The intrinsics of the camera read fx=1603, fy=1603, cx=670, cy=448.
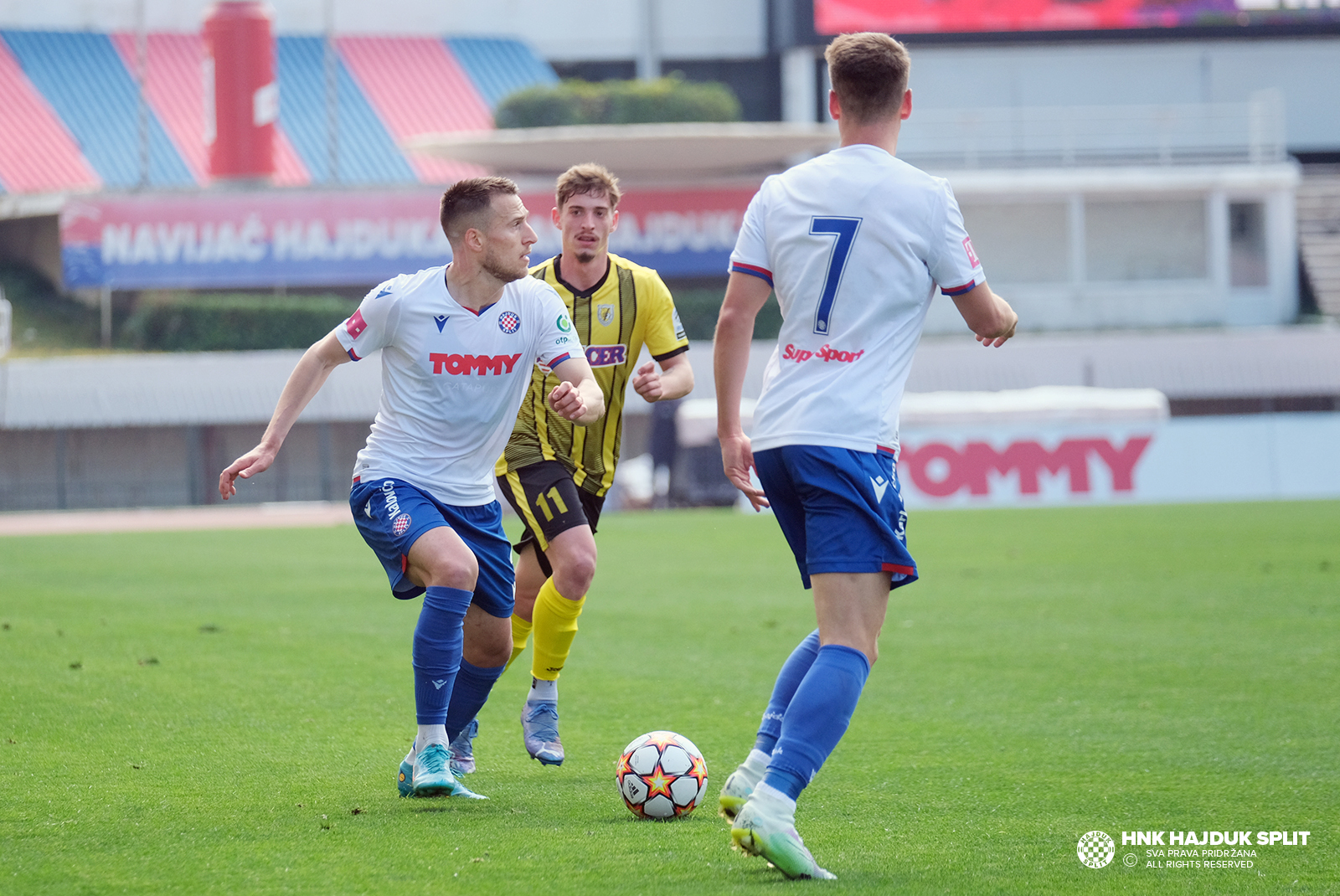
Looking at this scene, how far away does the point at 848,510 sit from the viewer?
4270 mm

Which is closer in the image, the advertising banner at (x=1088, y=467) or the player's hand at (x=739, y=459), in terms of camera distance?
the player's hand at (x=739, y=459)

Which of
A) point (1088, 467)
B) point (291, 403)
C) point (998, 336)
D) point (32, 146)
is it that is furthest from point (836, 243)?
point (32, 146)

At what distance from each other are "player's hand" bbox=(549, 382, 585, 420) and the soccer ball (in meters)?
1.07

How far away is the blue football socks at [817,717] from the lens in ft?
13.5

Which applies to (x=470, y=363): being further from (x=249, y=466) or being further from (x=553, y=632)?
(x=553, y=632)

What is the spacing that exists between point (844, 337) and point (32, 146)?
32885 mm

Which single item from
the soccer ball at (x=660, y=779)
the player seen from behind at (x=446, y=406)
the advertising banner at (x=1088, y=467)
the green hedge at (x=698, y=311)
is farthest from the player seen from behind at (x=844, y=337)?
the green hedge at (x=698, y=311)

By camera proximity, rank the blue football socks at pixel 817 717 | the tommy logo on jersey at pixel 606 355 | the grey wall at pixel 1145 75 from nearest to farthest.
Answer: the blue football socks at pixel 817 717, the tommy logo on jersey at pixel 606 355, the grey wall at pixel 1145 75

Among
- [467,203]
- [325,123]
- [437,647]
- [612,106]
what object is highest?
[325,123]

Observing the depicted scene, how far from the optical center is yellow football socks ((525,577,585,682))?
6188 millimetres

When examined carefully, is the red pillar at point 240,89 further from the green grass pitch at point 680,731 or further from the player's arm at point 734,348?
the player's arm at point 734,348

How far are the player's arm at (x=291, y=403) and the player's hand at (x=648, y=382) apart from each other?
1.08m

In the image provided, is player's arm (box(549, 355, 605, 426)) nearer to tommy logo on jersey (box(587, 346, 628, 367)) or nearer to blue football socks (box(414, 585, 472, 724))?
blue football socks (box(414, 585, 472, 724))

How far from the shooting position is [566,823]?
4.89 m
